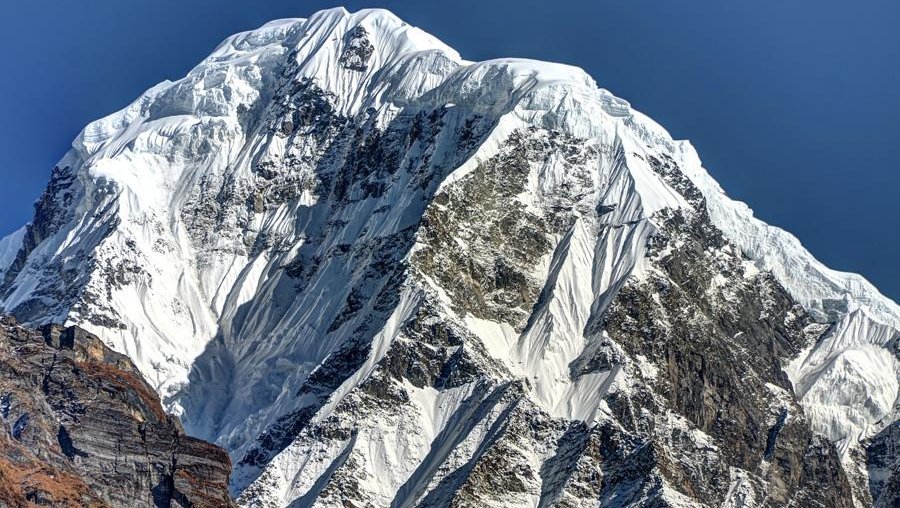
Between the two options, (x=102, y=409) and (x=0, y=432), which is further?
(x=102, y=409)

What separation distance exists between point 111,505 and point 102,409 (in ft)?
40.2

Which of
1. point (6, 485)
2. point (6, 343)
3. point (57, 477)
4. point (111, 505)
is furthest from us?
point (6, 343)

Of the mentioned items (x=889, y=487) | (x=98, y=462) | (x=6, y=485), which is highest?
(x=889, y=487)

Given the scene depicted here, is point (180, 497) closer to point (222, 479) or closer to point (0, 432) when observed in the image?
point (222, 479)

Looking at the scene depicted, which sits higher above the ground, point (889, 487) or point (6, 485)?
point (889, 487)

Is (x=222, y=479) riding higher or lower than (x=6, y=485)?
higher

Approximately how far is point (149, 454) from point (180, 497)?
16.7ft

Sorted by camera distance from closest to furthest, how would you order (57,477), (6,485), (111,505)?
(6,485), (57,477), (111,505)

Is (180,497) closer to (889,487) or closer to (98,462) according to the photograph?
(98,462)

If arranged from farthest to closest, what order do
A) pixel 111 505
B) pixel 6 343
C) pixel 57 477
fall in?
pixel 6 343
pixel 111 505
pixel 57 477

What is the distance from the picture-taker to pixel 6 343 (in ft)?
655

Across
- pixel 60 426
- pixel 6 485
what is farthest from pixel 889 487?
pixel 60 426

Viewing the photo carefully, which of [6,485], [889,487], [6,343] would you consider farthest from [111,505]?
[889,487]

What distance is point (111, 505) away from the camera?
187 metres
